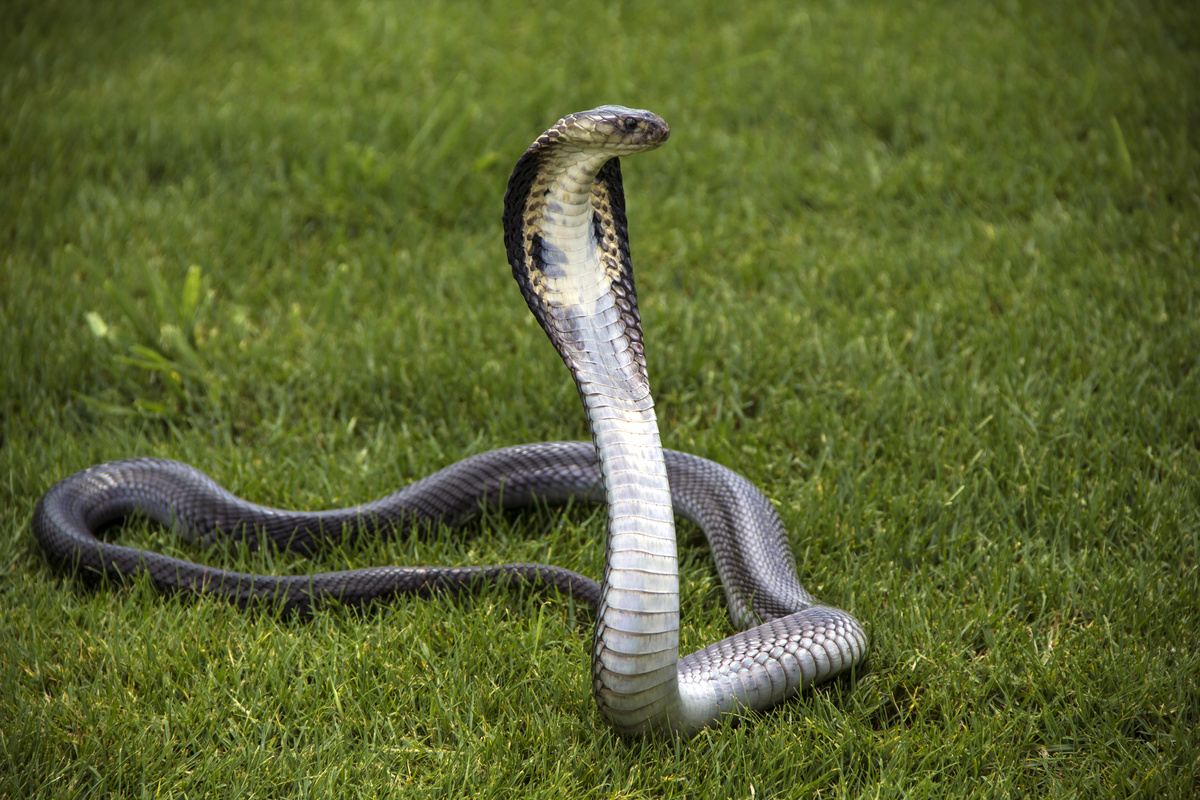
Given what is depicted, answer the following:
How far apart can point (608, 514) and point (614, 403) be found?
0.26 m

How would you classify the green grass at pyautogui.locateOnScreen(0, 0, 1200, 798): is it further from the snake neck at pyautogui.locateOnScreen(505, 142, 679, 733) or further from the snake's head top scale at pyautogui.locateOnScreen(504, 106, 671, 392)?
the snake's head top scale at pyautogui.locateOnScreen(504, 106, 671, 392)

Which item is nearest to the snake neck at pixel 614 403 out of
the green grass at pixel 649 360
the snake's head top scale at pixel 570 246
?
the snake's head top scale at pixel 570 246

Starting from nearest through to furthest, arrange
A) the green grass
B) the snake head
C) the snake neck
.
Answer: the snake head
the snake neck
the green grass

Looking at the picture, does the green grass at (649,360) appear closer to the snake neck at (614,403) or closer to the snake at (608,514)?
the snake at (608,514)

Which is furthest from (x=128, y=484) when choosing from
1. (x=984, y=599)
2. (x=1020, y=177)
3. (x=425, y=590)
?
(x=1020, y=177)

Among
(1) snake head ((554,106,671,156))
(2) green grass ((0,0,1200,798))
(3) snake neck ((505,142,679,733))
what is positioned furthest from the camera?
(2) green grass ((0,0,1200,798))

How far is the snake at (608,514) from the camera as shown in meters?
2.30

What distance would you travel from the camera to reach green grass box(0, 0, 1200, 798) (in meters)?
2.64

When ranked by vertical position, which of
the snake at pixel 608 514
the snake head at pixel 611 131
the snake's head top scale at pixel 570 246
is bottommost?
the snake at pixel 608 514

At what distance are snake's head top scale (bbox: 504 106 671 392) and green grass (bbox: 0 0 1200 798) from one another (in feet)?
3.43

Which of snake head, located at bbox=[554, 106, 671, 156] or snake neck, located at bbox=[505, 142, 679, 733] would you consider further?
snake neck, located at bbox=[505, 142, 679, 733]

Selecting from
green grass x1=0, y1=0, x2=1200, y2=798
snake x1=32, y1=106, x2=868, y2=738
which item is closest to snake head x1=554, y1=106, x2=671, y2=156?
snake x1=32, y1=106, x2=868, y2=738

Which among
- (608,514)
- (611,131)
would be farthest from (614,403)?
(611,131)

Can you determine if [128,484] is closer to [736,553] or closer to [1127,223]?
[736,553]
